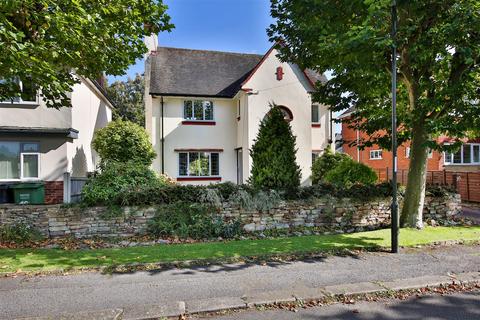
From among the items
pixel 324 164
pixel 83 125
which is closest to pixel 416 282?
pixel 324 164

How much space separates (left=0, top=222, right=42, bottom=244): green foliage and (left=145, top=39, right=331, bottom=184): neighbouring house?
30.4ft

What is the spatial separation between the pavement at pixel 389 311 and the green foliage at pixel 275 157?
5.47m

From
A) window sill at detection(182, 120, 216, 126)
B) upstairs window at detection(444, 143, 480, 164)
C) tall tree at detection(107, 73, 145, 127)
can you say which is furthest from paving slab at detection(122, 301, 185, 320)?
tall tree at detection(107, 73, 145, 127)

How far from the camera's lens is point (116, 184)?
9273 millimetres

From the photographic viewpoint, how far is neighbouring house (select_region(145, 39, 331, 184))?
57.4 feet

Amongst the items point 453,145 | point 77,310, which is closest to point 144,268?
point 77,310

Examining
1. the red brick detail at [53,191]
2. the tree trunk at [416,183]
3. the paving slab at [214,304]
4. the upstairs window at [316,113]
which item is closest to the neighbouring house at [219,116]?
the upstairs window at [316,113]

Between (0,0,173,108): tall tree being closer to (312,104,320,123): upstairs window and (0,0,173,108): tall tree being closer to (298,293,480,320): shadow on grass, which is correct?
(298,293,480,320): shadow on grass

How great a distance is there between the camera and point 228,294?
4883 millimetres

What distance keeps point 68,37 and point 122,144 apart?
7941mm

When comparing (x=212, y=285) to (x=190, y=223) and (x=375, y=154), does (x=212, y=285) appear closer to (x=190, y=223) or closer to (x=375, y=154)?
(x=190, y=223)

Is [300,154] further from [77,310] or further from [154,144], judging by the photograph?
[77,310]

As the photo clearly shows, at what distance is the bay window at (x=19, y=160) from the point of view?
40.5ft

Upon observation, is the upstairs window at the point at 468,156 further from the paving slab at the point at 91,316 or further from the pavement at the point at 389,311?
the paving slab at the point at 91,316
